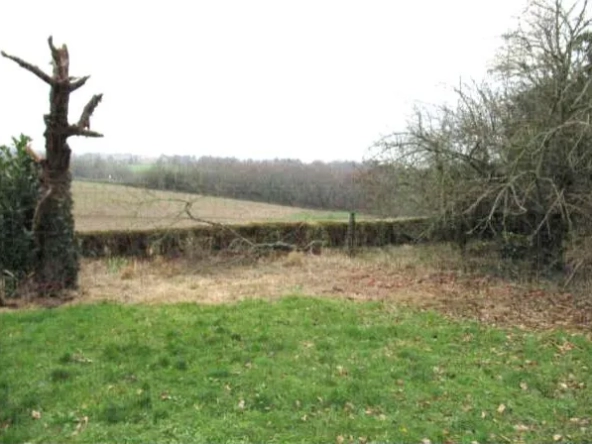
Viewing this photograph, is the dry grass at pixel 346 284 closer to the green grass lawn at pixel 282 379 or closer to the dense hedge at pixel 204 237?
the dense hedge at pixel 204 237

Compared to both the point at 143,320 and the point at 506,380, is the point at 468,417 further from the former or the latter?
the point at 143,320

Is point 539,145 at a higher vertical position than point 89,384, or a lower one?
higher

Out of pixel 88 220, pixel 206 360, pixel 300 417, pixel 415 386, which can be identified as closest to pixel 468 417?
pixel 415 386

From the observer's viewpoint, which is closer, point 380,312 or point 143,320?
point 143,320

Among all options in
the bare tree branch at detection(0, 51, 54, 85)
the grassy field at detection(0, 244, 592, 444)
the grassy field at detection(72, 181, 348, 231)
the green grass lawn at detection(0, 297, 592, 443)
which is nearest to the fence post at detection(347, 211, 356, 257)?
the grassy field at detection(72, 181, 348, 231)

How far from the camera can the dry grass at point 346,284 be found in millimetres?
7914

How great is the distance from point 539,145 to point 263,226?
6.82 meters

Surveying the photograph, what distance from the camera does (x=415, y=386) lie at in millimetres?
4898

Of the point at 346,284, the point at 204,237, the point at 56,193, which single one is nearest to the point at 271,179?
the point at 204,237

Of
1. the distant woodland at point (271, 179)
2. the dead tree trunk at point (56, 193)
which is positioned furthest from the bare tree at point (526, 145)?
the dead tree trunk at point (56, 193)

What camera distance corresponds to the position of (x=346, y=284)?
374 inches

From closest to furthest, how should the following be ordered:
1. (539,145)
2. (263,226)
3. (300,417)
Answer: (300,417)
(539,145)
(263,226)

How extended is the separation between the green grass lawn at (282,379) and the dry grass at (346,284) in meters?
1.02

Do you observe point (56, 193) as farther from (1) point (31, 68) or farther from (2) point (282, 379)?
(2) point (282, 379)
